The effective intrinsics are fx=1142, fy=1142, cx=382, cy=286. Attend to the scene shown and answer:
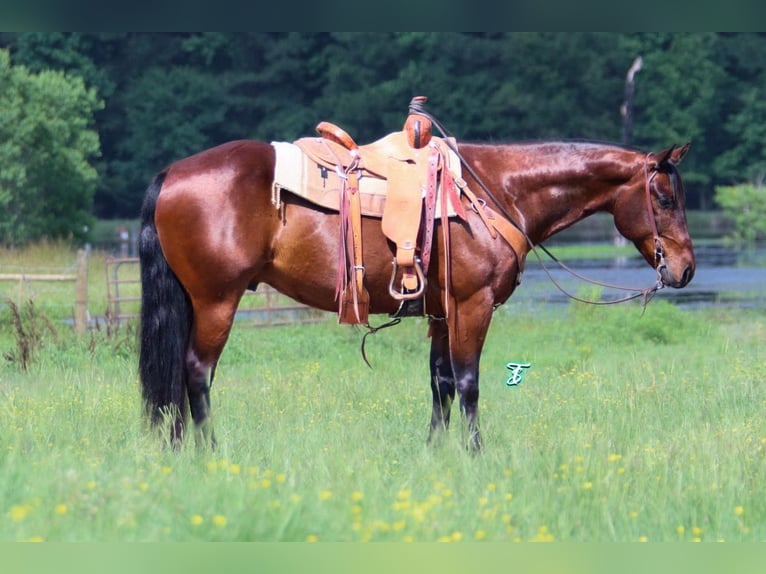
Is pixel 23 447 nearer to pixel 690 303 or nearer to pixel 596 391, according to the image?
pixel 596 391

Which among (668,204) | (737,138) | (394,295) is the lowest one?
(737,138)

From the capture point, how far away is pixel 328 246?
6.23 meters

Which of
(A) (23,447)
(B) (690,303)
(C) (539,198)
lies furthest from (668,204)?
(B) (690,303)

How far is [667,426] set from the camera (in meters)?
6.80

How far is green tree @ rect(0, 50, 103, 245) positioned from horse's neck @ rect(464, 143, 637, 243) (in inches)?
797

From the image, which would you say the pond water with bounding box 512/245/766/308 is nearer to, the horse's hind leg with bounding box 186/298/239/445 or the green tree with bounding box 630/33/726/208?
the horse's hind leg with bounding box 186/298/239/445

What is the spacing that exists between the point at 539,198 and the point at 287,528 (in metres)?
2.95

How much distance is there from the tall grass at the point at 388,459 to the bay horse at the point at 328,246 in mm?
449

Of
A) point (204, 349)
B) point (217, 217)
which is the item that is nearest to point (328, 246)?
point (217, 217)

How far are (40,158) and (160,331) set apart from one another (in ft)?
70.9

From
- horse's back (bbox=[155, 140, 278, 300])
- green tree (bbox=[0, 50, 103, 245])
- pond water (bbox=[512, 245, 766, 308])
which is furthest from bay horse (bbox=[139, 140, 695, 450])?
green tree (bbox=[0, 50, 103, 245])

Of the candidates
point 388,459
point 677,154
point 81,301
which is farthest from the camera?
point 81,301

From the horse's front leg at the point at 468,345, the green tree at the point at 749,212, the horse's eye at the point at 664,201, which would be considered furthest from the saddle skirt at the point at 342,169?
the green tree at the point at 749,212

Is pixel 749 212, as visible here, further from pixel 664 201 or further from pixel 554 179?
pixel 554 179
